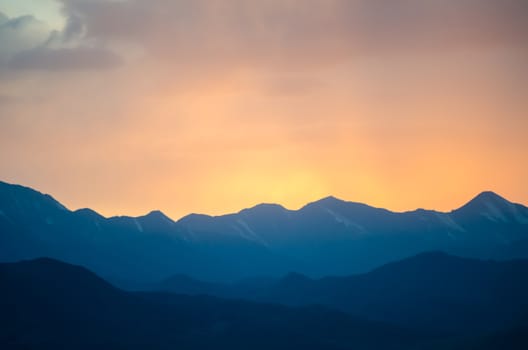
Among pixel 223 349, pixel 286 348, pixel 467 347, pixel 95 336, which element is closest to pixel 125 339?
pixel 95 336

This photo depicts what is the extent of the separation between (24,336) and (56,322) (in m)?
13.6

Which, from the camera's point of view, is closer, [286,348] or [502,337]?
[502,337]

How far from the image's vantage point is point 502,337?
184m

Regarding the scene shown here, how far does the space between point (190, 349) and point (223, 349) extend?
8280 millimetres

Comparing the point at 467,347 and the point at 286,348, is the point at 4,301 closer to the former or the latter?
the point at 286,348

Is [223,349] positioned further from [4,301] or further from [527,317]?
[527,317]

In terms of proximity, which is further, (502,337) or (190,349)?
(190,349)

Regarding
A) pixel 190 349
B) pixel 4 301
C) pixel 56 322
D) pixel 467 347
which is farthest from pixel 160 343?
pixel 467 347

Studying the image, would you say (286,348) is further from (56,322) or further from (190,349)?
(56,322)

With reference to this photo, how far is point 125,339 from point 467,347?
277ft

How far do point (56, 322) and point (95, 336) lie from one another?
36.2 ft

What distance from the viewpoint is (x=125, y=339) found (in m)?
197

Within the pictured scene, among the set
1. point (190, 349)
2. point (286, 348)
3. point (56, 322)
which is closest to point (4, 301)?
point (56, 322)

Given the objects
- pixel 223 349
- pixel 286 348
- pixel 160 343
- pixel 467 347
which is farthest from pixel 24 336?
pixel 467 347
